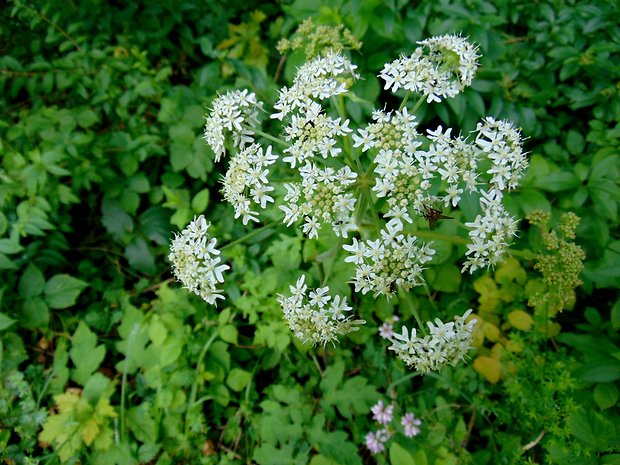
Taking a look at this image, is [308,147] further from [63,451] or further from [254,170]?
[63,451]

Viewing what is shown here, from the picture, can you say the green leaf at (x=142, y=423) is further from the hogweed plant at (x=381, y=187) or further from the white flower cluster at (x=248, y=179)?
the white flower cluster at (x=248, y=179)

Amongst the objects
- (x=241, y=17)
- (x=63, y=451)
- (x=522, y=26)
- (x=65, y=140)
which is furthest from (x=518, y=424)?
(x=241, y=17)

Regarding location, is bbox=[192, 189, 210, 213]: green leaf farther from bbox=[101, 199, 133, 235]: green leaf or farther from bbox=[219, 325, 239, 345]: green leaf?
bbox=[219, 325, 239, 345]: green leaf

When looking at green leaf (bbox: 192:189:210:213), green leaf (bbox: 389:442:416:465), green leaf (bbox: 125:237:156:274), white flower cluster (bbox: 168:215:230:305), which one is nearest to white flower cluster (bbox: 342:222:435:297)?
white flower cluster (bbox: 168:215:230:305)

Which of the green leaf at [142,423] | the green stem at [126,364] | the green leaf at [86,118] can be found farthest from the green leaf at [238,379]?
the green leaf at [86,118]

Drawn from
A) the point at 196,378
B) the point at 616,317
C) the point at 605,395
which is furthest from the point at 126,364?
the point at 616,317

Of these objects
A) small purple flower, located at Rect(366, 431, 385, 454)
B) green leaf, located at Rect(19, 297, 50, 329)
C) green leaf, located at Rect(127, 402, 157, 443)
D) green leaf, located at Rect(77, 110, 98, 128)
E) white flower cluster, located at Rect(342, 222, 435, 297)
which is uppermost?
white flower cluster, located at Rect(342, 222, 435, 297)
